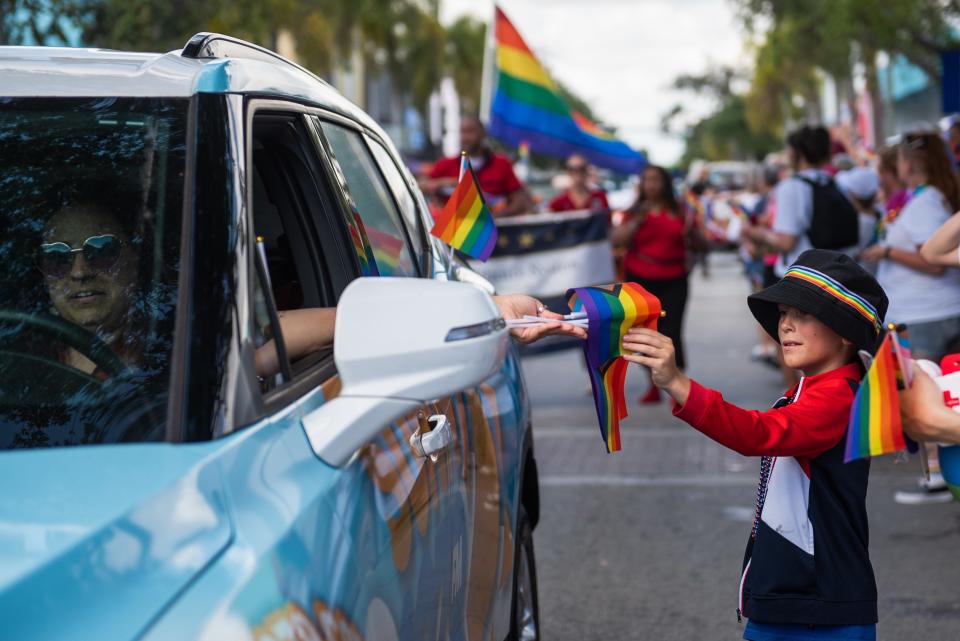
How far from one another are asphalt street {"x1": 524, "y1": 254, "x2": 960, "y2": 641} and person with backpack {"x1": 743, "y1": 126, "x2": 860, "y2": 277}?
1415mm

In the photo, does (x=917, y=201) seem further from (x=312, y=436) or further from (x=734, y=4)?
(x=734, y=4)

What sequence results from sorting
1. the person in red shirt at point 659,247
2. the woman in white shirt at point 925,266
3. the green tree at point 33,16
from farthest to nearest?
1. the person in red shirt at point 659,247
2. the green tree at point 33,16
3. the woman in white shirt at point 925,266

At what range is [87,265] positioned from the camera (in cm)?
267

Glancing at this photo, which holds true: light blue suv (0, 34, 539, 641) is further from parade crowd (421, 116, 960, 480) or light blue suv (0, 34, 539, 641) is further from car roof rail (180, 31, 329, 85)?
parade crowd (421, 116, 960, 480)

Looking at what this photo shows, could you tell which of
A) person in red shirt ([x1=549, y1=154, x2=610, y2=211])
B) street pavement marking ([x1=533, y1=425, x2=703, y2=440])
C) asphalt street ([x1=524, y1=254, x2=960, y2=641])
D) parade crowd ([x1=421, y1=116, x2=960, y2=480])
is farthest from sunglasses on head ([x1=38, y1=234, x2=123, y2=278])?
person in red shirt ([x1=549, y1=154, x2=610, y2=211])

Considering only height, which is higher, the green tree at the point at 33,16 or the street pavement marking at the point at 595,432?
the green tree at the point at 33,16

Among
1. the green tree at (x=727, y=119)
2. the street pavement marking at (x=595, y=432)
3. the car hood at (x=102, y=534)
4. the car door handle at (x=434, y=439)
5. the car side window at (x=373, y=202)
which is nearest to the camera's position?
the car hood at (x=102, y=534)

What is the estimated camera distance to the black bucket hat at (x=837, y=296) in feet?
10.4

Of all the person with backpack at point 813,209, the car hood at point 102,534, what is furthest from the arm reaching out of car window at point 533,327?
the person with backpack at point 813,209

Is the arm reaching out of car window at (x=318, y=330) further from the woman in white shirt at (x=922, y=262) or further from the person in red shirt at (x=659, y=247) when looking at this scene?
the person in red shirt at (x=659, y=247)

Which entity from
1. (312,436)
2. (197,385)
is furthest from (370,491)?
(197,385)

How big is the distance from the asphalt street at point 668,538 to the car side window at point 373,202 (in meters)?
2.17

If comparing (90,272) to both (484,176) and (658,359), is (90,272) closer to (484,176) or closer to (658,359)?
(658,359)

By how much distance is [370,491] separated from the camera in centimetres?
237
